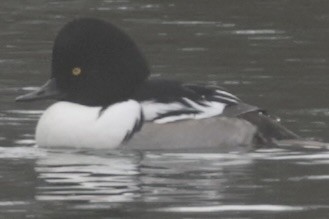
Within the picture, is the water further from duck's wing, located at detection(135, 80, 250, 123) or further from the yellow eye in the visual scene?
the yellow eye

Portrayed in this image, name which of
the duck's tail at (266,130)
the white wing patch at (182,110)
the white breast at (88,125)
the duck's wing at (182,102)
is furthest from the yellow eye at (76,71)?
the duck's tail at (266,130)

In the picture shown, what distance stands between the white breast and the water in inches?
5.2

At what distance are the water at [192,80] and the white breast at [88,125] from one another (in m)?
0.13

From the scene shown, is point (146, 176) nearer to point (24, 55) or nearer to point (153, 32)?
point (24, 55)

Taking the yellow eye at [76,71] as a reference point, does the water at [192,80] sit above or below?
below

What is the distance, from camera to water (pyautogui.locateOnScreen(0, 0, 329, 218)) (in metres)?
12.4

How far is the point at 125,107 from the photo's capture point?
579 inches

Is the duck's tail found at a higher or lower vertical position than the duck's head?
lower

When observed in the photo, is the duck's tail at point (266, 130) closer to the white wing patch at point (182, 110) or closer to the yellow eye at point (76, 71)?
the white wing patch at point (182, 110)

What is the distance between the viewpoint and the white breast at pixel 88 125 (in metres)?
14.6

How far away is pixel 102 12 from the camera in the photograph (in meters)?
21.7

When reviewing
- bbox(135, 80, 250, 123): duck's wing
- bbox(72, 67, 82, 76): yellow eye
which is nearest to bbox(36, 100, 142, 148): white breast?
bbox(135, 80, 250, 123): duck's wing

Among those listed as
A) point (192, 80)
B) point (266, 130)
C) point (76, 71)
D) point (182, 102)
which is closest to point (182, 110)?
point (182, 102)

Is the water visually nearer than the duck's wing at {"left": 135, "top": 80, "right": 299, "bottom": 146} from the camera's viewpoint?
Yes
